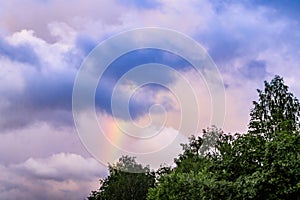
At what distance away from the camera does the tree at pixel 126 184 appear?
6025cm

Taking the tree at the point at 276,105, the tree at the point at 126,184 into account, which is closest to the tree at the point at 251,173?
the tree at the point at 276,105

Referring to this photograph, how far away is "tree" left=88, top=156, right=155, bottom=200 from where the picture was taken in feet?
198

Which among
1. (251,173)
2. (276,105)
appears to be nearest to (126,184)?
(276,105)

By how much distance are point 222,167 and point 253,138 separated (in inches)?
86.9

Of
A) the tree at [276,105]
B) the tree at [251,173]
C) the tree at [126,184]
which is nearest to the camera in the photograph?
the tree at [251,173]

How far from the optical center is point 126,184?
199ft

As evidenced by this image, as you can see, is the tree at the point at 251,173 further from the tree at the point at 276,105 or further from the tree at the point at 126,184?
the tree at the point at 126,184

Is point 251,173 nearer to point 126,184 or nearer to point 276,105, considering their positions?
point 276,105

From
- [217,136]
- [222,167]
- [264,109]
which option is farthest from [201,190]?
[217,136]

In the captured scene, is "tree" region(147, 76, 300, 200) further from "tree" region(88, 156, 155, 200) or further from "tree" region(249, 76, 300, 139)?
"tree" region(88, 156, 155, 200)

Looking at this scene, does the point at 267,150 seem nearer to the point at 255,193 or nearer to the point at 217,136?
the point at 255,193

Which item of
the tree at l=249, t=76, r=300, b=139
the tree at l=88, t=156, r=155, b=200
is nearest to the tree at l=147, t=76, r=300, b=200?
the tree at l=249, t=76, r=300, b=139

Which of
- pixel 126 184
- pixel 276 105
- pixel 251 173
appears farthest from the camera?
pixel 126 184

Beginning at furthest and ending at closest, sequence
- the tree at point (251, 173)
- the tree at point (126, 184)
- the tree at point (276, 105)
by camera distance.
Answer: the tree at point (126, 184) → the tree at point (276, 105) → the tree at point (251, 173)
